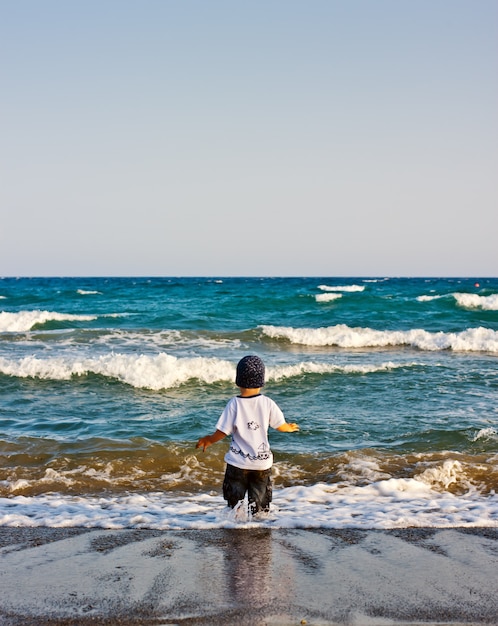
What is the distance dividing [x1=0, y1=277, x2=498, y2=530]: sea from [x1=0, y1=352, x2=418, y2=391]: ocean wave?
0.04 m

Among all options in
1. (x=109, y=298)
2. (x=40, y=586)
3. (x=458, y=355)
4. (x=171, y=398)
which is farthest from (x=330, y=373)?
(x=109, y=298)

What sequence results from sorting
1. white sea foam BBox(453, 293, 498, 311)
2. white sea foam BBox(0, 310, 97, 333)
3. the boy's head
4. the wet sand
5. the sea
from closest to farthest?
the wet sand → the boy's head → the sea → white sea foam BBox(0, 310, 97, 333) → white sea foam BBox(453, 293, 498, 311)

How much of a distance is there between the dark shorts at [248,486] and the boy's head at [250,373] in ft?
2.22

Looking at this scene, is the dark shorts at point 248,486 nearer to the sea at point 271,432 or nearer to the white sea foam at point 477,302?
the sea at point 271,432

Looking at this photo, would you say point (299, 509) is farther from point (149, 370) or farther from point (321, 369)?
point (321, 369)

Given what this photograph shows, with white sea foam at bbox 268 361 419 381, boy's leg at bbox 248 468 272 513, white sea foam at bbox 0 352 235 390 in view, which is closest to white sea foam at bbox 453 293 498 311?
white sea foam at bbox 268 361 419 381

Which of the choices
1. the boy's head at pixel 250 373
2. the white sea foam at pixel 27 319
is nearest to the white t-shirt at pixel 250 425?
the boy's head at pixel 250 373

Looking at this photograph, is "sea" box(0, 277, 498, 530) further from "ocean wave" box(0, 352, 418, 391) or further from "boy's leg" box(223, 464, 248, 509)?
"boy's leg" box(223, 464, 248, 509)

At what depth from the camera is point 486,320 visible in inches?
992

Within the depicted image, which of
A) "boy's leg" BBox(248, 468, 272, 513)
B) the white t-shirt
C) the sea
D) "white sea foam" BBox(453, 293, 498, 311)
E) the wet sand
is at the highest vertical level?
"white sea foam" BBox(453, 293, 498, 311)

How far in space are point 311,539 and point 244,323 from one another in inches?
790

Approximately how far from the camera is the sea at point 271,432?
5535mm

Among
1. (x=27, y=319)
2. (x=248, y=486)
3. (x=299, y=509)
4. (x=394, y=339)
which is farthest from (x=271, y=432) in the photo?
(x=27, y=319)

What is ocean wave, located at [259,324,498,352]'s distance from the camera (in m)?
18.6
